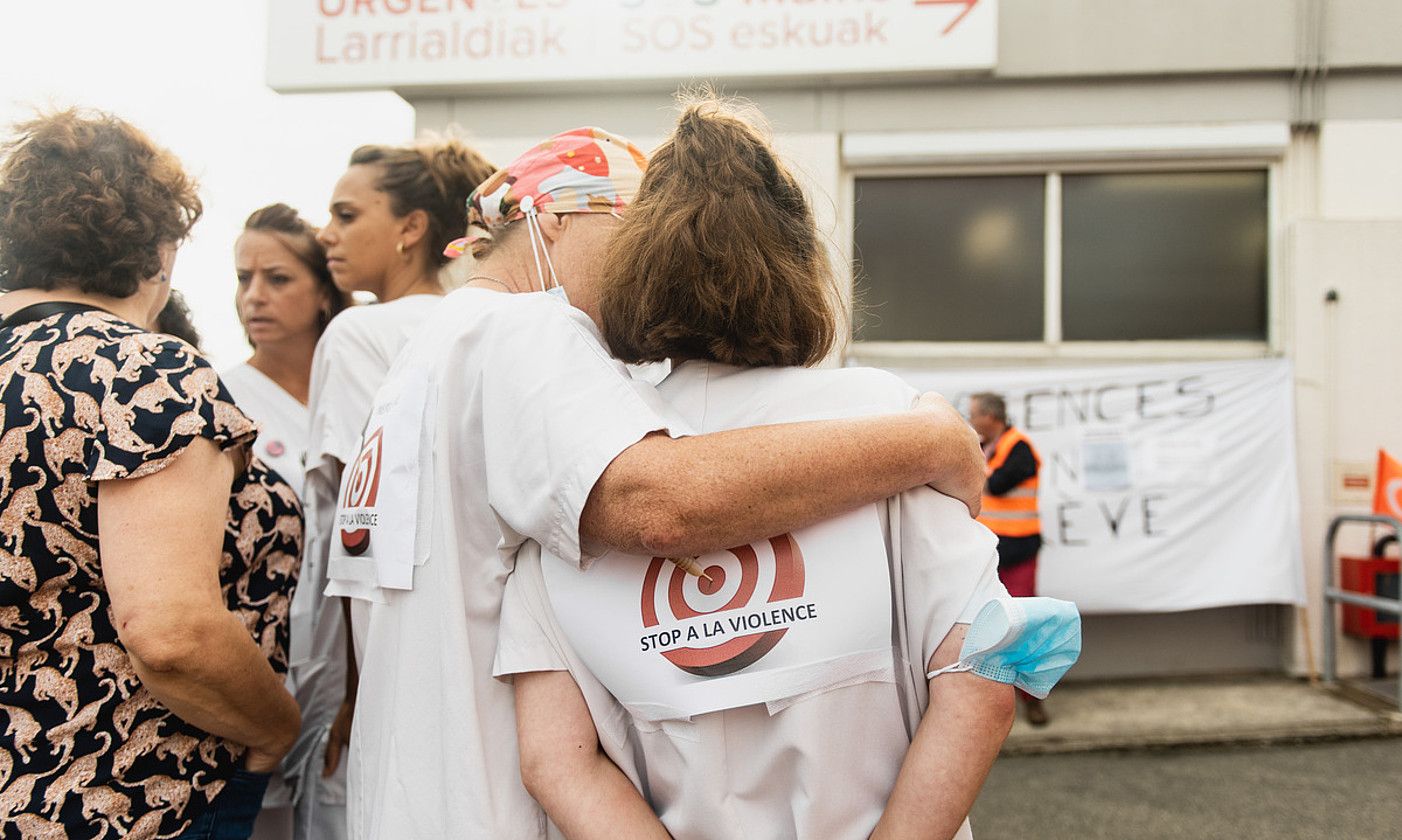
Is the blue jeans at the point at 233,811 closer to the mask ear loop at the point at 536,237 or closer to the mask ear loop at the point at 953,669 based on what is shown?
the mask ear loop at the point at 536,237

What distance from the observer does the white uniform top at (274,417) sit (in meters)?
2.56

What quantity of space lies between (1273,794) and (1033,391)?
2.83 meters

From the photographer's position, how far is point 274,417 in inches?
105

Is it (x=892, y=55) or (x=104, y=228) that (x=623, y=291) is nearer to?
(x=104, y=228)

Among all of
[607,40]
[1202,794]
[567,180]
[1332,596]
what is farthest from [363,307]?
[1332,596]

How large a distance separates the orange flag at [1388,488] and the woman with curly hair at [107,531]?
6.76 m

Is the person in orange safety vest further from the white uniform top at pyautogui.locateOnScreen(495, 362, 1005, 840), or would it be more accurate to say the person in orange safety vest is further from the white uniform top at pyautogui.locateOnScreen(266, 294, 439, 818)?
the white uniform top at pyautogui.locateOnScreen(495, 362, 1005, 840)

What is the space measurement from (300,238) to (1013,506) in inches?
175

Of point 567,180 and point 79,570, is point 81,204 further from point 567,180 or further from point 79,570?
point 567,180

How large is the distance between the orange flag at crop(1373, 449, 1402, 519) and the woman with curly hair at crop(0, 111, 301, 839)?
676 cm

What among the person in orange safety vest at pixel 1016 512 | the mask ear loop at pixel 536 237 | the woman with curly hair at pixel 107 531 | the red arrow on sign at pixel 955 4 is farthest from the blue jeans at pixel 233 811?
the red arrow on sign at pixel 955 4

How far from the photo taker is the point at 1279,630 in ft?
22.0

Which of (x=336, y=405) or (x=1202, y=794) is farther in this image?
(x=1202, y=794)

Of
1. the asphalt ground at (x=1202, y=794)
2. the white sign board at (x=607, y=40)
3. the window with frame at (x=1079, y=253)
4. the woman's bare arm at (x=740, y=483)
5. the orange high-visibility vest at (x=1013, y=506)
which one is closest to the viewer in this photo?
the woman's bare arm at (x=740, y=483)
